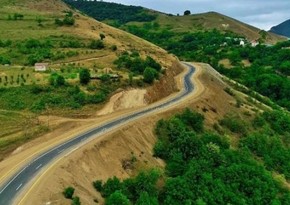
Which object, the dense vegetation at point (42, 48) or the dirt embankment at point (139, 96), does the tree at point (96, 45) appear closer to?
the dense vegetation at point (42, 48)

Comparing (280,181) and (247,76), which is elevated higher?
(280,181)

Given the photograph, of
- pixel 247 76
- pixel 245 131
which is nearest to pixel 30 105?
pixel 245 131

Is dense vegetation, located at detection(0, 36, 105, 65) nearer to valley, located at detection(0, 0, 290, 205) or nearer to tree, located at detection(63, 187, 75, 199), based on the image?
valley, located at detection(0, 0, 290, 205)

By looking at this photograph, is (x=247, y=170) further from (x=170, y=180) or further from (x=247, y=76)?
(x=247, y=76)

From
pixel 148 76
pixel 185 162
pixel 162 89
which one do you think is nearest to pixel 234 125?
pixel 162 89

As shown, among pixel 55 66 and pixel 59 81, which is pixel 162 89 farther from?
pixel 59 81

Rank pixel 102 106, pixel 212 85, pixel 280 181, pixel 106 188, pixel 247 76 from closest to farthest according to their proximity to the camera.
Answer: pixel 106 188, pixel 280 181, pixel 102 106, pixel 212 85, pixel 247 76
